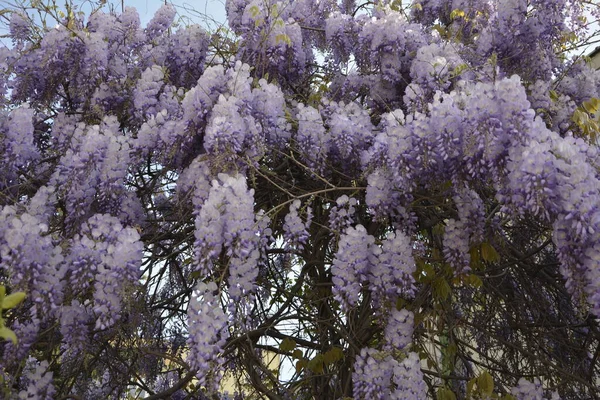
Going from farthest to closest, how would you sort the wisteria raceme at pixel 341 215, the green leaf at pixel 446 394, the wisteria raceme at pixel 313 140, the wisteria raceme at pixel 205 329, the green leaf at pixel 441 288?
the wisteria raceme at pixel 313 140 → the wisteria raceme at pixel 341 215 → the green leaf at pixel 441 288 → the green leaf at pixel 446 394 → the wisteria raceme at pixel 205 329

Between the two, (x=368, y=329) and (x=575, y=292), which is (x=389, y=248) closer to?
(x=368, y=329)

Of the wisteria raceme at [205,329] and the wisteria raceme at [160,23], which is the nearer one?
the wisteria raceme at [205,329]

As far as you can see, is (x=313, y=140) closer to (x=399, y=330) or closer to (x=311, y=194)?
(x=311, y=194)

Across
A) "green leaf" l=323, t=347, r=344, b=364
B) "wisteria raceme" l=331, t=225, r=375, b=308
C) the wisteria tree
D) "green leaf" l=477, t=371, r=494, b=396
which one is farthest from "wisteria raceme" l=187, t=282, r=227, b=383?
"green leaf" l=477, t=371, r=494, b=396

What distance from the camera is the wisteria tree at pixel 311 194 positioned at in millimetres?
2287

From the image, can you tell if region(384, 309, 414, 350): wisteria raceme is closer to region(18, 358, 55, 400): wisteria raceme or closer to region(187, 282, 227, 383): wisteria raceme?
region(187, 282, 227, 383): wisteria raceme

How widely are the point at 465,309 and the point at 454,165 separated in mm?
1284

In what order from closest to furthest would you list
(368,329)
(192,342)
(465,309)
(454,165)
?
(192,342), (454,165), (368,329), (465,309)

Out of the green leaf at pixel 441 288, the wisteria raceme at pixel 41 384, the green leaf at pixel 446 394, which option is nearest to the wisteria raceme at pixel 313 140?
the green leaf at pixel 441 288

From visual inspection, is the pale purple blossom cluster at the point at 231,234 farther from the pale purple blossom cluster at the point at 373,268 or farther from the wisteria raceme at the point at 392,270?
the wisteria raceme at the point at 392,270

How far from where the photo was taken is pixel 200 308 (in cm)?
224

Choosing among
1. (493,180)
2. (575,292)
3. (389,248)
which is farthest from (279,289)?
(575,292)

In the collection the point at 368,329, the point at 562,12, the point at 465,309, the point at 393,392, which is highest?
the point at 562,12

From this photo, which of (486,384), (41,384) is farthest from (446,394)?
(41,384)
